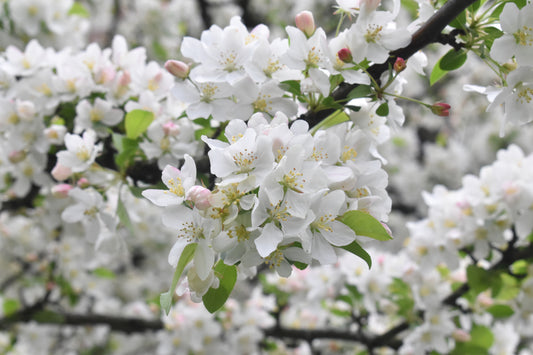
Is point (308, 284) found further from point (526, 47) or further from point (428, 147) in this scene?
point (428, 147)

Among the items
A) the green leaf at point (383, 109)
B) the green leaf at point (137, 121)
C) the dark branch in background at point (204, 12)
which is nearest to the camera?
the green leaf at point (383, 109)

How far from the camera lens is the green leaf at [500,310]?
69.7 inches

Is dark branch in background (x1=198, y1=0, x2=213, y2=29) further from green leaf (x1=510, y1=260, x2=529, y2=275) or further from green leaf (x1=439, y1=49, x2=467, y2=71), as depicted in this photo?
green leaf (x1=439, y1=49, x2=467, y2=71)

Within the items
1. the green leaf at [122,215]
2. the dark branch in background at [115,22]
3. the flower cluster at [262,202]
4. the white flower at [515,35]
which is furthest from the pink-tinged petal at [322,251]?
the dark branch in background at [115,22]

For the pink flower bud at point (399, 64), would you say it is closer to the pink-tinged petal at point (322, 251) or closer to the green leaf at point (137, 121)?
the pink-tinged petal at point (322, 251)

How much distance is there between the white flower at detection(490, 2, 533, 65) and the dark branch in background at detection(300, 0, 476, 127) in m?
0.08

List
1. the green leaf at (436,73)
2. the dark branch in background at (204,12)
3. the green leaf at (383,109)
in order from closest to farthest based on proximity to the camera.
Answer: the green leaf at (383,109) < the green leaf at (436,73) < the dark branch in background at (204,12)

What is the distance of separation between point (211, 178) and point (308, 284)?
1456 millimetres

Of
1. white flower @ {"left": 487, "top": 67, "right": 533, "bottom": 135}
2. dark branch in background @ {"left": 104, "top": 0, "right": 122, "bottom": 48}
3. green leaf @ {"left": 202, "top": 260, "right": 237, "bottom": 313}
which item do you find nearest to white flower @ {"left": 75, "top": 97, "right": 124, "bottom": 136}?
green leaf @ {"left": 202, "top": 260, "right": 237, "bottom": 313}

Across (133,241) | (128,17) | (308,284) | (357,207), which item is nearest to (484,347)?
(308,284)

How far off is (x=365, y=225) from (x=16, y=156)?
1146mm

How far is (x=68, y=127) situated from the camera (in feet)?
5.02

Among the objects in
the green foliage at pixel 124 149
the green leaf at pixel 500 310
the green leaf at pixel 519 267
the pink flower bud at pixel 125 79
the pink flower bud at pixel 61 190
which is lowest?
the green leaf at pixel 500 310

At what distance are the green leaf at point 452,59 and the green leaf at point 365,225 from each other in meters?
0.43
